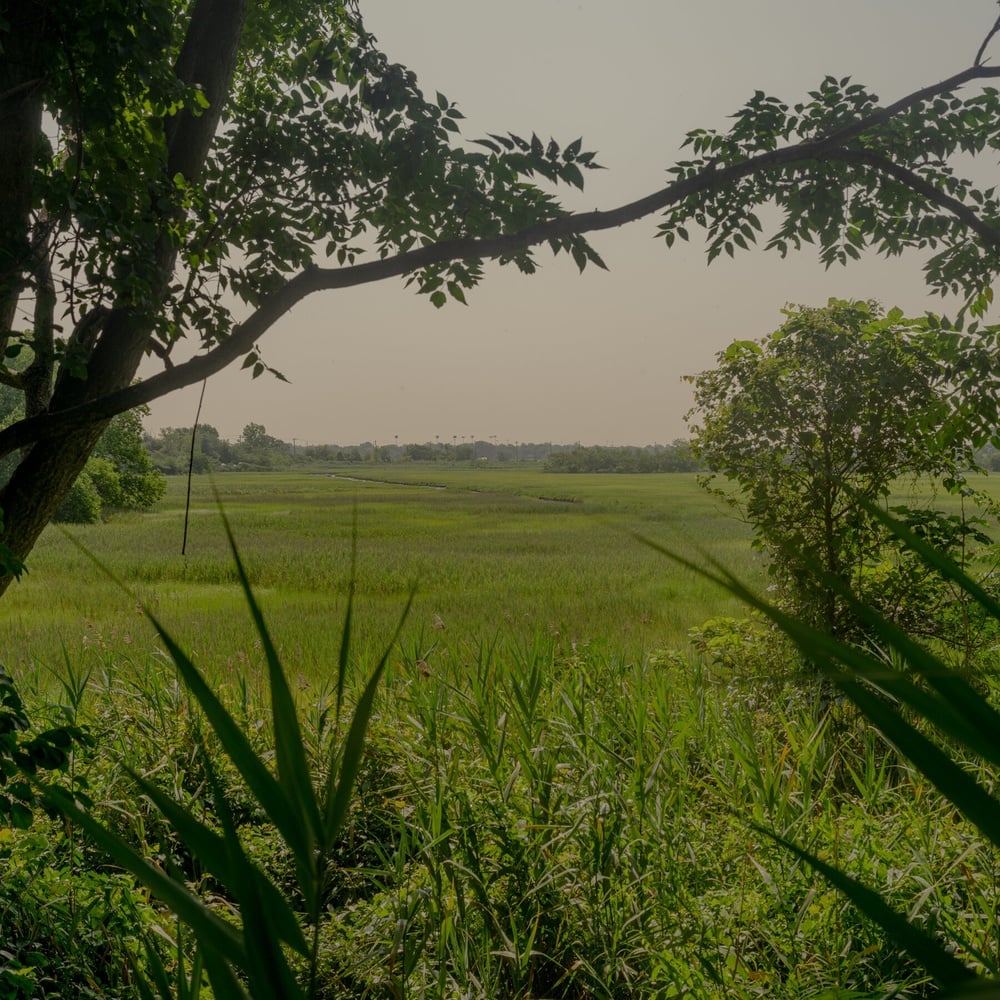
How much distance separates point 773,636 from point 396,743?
9.34ft

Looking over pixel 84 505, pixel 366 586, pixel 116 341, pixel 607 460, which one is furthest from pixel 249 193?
pixel 607 460

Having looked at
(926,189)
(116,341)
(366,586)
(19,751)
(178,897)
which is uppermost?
(926,189)

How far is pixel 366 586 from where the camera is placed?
14797mm

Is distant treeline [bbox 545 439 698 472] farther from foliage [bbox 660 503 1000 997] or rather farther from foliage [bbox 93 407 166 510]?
foliage [bbox 660 503 1000 997]

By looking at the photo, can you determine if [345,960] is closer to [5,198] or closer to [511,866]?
[511,866]

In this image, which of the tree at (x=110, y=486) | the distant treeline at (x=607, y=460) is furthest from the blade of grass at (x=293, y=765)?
the distant treeline at (x=607, y=460)

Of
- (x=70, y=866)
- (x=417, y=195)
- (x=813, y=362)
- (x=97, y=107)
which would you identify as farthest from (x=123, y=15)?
(x=813, y=362)

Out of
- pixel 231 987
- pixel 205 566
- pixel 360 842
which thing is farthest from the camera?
pixel 205 566

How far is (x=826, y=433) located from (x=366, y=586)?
11.1 metres

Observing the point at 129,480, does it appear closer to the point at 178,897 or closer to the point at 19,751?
the point at 19,751

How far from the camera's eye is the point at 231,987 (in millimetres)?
371

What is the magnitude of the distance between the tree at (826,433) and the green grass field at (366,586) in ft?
1.72

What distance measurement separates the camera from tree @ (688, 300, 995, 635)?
4.92m

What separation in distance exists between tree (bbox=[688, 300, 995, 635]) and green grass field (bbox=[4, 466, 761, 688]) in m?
0.52
